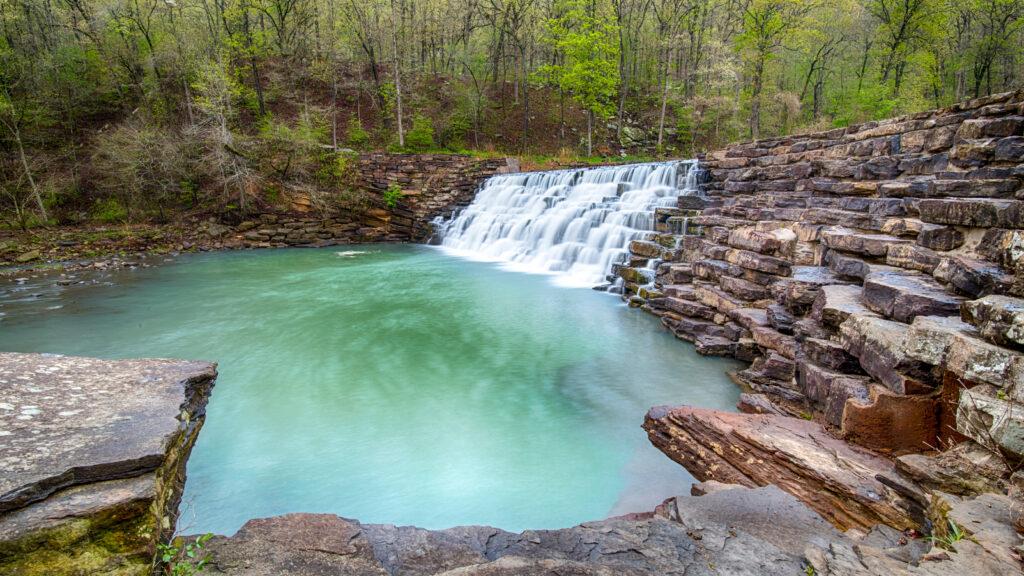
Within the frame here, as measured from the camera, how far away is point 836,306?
4672mm

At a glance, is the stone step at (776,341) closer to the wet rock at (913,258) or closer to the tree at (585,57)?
the wet rock at (913,258)

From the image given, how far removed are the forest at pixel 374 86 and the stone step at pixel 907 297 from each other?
1752cm

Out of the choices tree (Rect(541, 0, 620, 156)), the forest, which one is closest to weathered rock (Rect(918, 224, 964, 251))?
the forest

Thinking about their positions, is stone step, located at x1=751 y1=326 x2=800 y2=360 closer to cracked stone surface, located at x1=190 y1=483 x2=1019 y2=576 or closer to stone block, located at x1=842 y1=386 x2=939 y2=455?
stone block, located at x1=842 y1=386 x2=939 y2=455

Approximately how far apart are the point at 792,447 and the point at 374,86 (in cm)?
3025

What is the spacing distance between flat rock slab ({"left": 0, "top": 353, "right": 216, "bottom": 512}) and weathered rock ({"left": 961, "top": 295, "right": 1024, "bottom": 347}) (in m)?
4.99

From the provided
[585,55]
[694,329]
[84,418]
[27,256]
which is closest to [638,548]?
[84,418]

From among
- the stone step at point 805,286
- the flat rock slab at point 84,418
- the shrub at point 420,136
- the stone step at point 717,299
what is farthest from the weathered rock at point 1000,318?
the shrub at point 420,136

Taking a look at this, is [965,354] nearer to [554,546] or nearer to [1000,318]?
[1000,318]

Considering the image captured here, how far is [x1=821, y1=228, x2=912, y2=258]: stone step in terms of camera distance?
5590 millimetres

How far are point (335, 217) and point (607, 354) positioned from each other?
638 inches

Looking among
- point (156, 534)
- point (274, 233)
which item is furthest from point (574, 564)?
point (274, 233)

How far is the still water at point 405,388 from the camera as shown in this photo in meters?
3.96

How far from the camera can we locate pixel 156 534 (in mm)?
2066
